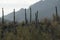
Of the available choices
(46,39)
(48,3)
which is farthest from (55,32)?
(48,3)

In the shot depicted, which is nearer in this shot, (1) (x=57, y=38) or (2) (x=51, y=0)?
(1) (x=57, y=38)

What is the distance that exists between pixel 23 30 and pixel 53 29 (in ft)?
29.3

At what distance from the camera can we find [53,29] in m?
42.4

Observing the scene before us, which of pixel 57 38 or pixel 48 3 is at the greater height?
pixel 48 3

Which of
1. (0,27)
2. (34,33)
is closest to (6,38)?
(34,33)

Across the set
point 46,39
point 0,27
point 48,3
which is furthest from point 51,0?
point 46,39

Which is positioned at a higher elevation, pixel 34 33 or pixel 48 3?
pixel 48 3

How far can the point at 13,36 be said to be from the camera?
114 ft

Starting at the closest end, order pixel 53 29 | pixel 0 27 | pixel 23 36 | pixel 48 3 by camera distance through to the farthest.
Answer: pixel 23 36 → pixel 53 29 → pixel 0 27 → pixel 48 3

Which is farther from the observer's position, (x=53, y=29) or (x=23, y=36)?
(x=53, y=29)

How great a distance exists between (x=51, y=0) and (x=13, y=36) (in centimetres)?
10826

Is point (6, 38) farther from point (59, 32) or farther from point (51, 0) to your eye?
point (51, 0)

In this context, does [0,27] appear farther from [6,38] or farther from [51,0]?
[51,0]

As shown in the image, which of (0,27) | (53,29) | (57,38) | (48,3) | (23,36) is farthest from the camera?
(48,3)
